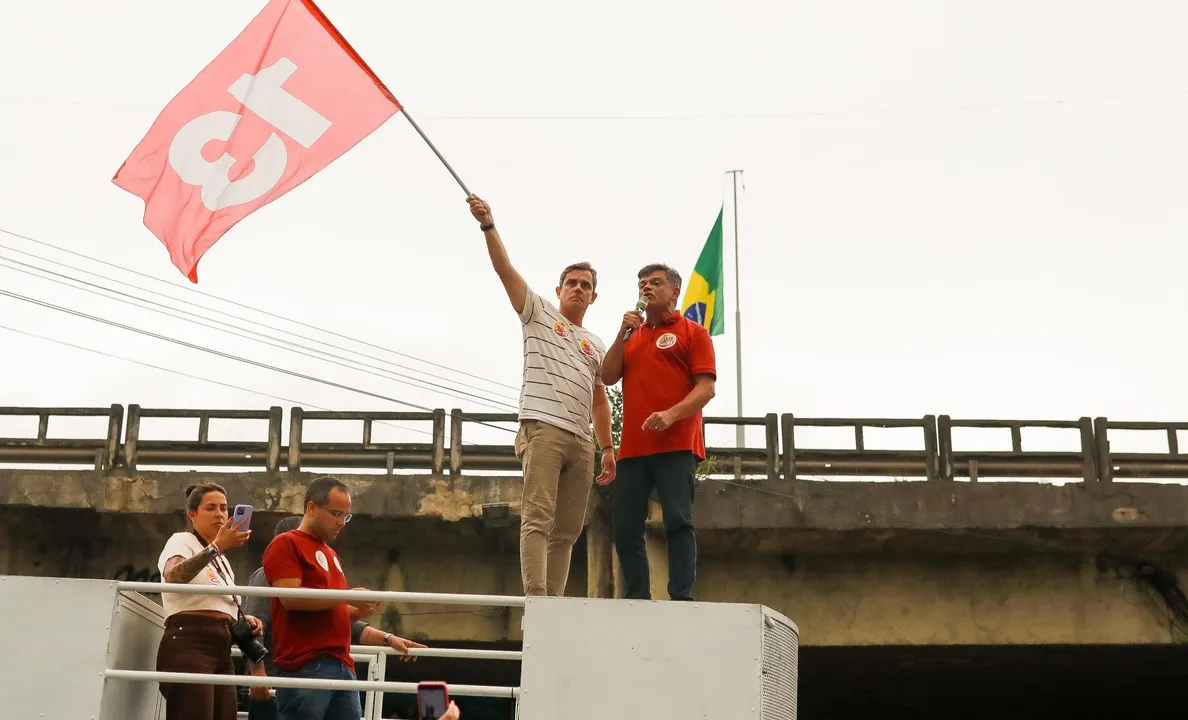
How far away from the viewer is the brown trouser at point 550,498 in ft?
24.1

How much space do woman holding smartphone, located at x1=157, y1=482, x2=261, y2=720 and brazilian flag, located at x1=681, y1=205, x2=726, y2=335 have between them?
53.6ft

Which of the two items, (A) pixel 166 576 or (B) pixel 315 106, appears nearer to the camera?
(A) pixel 166 576

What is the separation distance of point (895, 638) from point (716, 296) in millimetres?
7781

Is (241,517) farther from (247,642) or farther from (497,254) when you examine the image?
(497,254)

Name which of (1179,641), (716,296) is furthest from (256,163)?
(716,296)

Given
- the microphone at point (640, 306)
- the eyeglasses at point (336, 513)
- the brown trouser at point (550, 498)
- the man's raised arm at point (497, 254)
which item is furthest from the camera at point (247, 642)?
the microphone at point (640, 306)

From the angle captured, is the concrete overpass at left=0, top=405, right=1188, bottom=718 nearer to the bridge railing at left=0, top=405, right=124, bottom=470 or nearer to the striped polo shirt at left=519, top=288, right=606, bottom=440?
the bridge railing at left=0, top=405, right=124, bottom=470

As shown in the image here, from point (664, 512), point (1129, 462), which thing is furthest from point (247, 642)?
point (1129, 462)

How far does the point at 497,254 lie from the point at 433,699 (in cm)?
281

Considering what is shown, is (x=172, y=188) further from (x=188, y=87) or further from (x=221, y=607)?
(x=221, y=607)

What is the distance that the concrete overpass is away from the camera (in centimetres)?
1631

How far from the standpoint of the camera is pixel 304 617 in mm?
6289

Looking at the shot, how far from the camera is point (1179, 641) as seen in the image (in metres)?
16.7

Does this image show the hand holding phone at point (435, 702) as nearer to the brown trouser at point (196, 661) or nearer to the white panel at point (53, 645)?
the brown trouser at point (196, 661)
